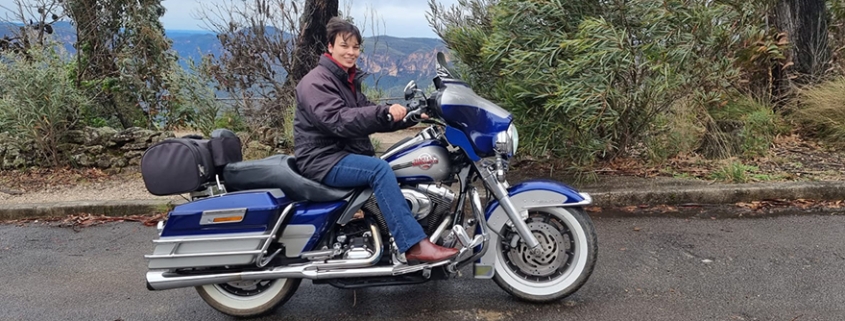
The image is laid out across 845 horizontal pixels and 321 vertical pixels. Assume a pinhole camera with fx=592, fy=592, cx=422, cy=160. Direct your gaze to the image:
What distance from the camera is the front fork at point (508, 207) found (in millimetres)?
3436

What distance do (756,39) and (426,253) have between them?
237 inches

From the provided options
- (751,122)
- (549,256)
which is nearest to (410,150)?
(549,256)

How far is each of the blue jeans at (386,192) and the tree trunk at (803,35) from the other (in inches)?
298

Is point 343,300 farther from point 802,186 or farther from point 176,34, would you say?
point 176,34

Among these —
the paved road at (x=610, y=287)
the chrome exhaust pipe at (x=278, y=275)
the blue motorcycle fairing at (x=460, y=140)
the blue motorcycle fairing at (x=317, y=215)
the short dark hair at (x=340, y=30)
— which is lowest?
the paved road at (x=610, y=287)

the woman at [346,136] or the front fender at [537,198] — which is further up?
the woman at [346,136]

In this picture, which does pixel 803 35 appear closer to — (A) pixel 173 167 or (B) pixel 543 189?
(B) pixel 543 189

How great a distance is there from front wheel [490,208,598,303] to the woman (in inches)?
16.6

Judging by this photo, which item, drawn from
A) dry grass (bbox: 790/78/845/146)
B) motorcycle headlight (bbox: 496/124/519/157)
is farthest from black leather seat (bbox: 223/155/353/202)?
dry grass (bbox: 790/78/845/146)

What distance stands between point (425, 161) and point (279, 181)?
2.76 feet

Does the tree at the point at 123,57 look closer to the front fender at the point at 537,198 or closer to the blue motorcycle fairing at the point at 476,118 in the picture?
the blue motorcycle fairing at the point at 476,118

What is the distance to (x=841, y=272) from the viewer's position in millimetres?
4016

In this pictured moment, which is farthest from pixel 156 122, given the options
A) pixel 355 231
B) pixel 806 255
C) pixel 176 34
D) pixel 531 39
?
pixel 806 255

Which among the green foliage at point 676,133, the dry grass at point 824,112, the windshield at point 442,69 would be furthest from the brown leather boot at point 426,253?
the dry grass at point 824,112
